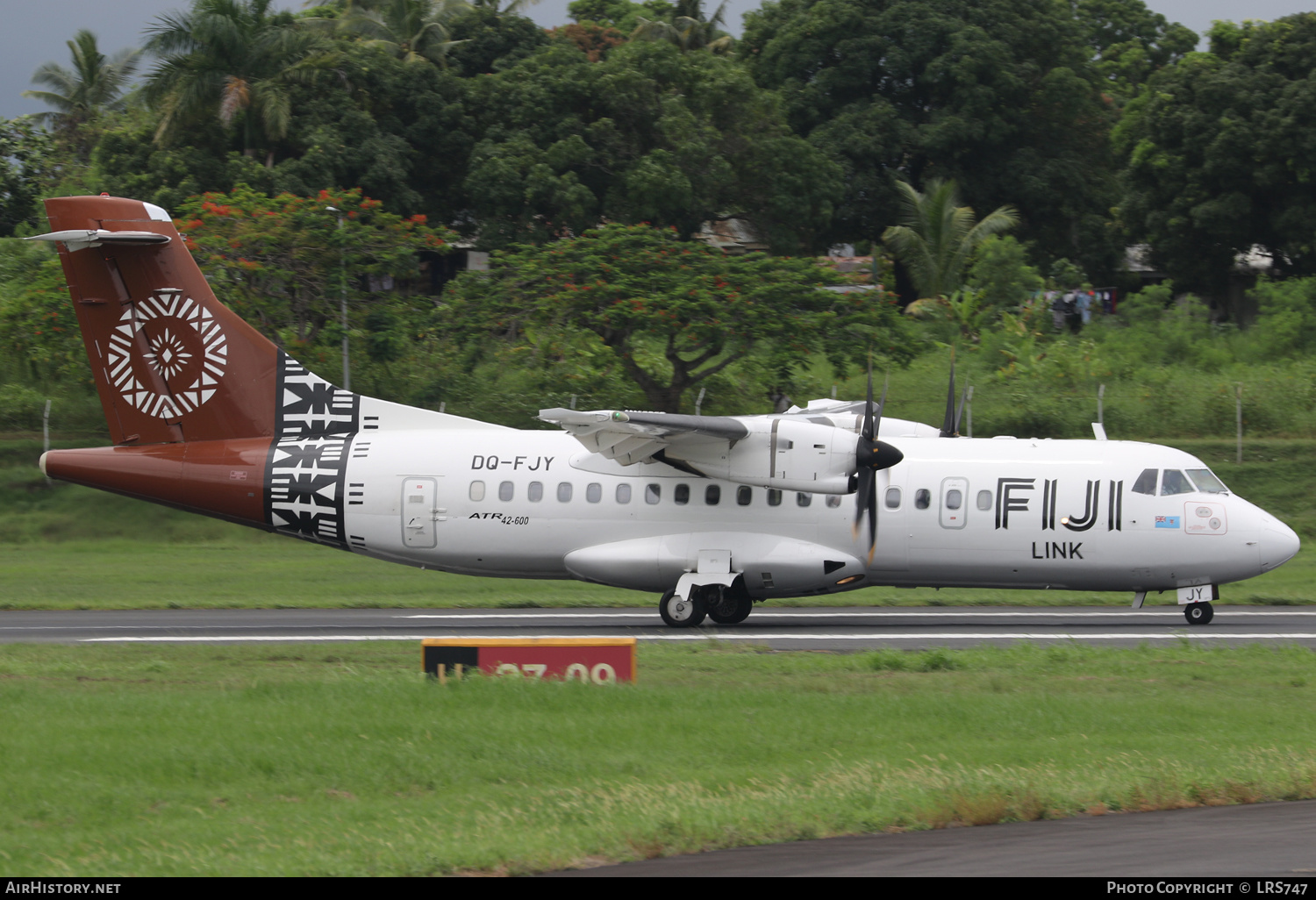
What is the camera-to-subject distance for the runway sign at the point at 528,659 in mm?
13688

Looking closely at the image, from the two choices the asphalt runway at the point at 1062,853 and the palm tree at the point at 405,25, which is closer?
the asphalt runway at the point at 1062,853

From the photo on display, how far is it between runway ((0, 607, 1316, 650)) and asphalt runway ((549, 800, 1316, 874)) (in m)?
9.16

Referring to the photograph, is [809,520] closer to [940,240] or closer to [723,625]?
[723,625]

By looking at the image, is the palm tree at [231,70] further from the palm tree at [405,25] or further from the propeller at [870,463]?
the propeller at [870,463]

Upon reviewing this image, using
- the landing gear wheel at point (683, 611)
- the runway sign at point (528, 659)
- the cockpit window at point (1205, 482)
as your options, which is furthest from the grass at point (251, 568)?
the runway sign at point (528, 659)

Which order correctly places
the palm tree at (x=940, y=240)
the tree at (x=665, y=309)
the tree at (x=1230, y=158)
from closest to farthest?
the tree at (x=665, y=309)
the tree at (x=1230, y=158)
the palm tree at (x=940, y=240)

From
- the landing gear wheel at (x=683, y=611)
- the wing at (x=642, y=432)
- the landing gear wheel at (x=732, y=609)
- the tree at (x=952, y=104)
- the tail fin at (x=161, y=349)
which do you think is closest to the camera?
the wing at (x=642, y=432)

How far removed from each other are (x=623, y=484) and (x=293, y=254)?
18102mm

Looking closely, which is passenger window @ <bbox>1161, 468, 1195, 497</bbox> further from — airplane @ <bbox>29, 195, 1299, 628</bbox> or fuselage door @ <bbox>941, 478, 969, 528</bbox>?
fuselage door @ <bbox>941, 478, 969, 528</bbox>

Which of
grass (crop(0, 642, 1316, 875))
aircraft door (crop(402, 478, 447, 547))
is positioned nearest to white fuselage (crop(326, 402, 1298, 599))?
aircraft door (crop(402, 478, 447, 547))

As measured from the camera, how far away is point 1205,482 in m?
21.2

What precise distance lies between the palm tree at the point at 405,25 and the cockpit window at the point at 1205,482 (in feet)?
113
